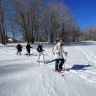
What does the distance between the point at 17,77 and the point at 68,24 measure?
122 ft

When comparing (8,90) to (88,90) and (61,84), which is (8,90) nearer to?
(61,84)

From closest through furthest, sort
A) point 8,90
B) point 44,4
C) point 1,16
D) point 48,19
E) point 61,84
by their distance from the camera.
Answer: point 8,90, point 61,84, point 1,16, point 44,4, point 48,19

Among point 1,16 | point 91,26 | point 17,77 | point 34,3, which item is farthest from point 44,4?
point 91,26

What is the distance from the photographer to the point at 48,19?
3625cm

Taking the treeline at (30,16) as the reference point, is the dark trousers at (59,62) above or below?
below

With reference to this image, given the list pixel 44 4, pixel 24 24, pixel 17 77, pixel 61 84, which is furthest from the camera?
pixel 44 4

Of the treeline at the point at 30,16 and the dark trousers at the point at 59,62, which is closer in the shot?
the dark trousers at the point at 59,62

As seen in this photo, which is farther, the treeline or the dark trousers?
the treeline

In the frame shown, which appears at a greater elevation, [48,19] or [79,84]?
[48,19]

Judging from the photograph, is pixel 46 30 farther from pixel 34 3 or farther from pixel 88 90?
pixel 88 90

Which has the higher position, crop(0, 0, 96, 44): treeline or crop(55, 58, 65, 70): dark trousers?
crop(0, 0, 96, 44): treeline

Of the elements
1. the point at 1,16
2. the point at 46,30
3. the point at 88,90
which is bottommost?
the point at 88,90

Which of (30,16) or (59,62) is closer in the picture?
(59,62)

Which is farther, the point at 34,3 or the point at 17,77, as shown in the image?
the point at 34,3
